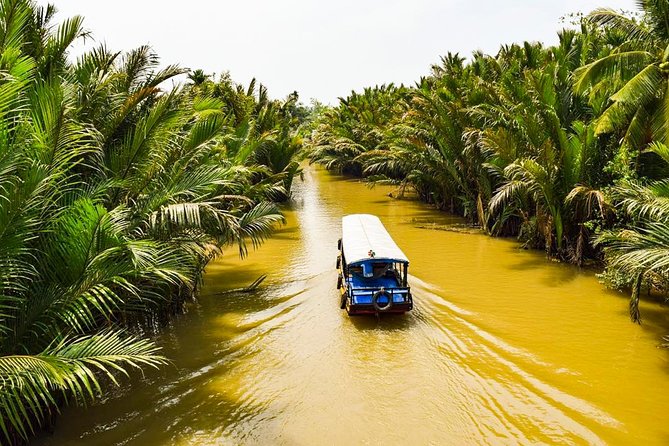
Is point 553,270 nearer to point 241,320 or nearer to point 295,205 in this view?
point 241,320

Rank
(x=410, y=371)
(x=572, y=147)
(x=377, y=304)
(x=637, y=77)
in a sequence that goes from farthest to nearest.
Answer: (x=572, y=147) < (x=637, y=77) < (x=377, y=304) < (x=410, y=371)

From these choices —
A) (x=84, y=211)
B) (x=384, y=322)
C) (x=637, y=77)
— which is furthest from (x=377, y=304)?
(x=637, y=77)

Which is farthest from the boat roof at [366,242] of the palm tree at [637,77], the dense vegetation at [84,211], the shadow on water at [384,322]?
the palm tree at [637,77]

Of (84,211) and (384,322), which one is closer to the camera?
(84,211)

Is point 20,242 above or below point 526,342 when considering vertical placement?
above

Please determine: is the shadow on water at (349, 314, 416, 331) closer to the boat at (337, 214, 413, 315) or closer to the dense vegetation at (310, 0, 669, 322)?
the boat at (337, 214, 413, 315)

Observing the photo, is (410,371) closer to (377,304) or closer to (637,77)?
(377,304)

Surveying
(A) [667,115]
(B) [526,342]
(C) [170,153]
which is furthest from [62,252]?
(A) [667,115]

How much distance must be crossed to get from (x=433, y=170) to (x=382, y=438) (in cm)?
1494

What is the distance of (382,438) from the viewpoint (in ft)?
19.2

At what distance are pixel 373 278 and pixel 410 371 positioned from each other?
2850 millimetres

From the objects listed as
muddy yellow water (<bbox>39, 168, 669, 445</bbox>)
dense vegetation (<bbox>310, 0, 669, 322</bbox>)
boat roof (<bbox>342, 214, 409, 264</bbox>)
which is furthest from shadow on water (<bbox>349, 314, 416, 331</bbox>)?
dense vegetation (<bbox>310, 0, 669, 322</bbox>)

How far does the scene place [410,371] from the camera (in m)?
7.51

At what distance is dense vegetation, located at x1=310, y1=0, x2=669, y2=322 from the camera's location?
30.6 ft
